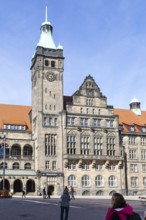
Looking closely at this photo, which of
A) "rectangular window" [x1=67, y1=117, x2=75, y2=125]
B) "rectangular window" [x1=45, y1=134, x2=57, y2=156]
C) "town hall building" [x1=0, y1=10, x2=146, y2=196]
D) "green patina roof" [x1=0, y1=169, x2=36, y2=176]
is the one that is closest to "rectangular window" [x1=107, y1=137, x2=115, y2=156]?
"town hall building" [x1=0, y1=10, x2=146, y2=196]

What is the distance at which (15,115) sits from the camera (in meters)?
70.5

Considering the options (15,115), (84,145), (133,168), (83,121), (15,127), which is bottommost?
(133,168)

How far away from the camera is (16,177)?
59562mm

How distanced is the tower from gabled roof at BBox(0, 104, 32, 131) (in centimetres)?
255

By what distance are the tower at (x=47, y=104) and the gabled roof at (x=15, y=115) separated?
2.55 m

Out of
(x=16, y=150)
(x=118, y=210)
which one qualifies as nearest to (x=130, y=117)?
(x=16, y=150)

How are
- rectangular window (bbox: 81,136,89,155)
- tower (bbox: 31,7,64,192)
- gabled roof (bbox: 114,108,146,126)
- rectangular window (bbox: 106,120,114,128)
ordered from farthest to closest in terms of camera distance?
gabled roof (bbox: 114,108,146,126) < rectangular window (bbox: 106,120,114,128) < rectangular window (bbox: 81,136,89,155) < tower (bbox: 31,7,64,192)

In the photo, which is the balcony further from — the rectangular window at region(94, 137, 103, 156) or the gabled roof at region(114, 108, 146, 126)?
the gabled roof at region(114, 108, 146, 126)

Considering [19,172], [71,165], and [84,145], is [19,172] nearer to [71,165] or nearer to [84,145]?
[71,165]

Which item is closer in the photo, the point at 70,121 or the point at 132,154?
the point at 70,121

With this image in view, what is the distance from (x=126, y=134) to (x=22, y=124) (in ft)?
71.9

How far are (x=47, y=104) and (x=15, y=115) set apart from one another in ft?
28.7

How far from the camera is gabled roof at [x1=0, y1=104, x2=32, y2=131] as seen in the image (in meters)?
67.6

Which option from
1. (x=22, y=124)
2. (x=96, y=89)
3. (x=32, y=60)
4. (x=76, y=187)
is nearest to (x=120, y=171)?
(x=76, y=187)
